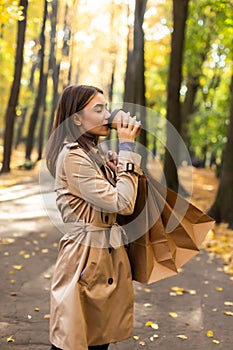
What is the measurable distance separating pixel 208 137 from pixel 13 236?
1467 cm

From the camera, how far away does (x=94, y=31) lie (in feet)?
116

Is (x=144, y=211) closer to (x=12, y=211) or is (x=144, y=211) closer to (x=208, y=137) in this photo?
(x=12, y=211)

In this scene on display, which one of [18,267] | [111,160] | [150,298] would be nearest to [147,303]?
[150,298]

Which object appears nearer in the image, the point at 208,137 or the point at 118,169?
the point at 118,169

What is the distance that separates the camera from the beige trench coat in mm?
2828

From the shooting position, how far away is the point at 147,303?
6.11m

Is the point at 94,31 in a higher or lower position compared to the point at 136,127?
higher

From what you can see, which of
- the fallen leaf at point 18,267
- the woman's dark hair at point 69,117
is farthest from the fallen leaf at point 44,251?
the woman's dark hair at point 69,117

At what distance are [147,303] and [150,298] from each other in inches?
8.5

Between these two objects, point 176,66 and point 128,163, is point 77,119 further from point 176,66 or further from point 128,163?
point 176,66

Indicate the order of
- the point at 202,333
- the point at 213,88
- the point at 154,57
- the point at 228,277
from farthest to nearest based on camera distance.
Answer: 1. the point at 213,88
2. the point at 154,57
3. the point at 228,277
4. the point at 202,333

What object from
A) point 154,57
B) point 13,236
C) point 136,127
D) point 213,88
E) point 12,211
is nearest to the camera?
point 136,127

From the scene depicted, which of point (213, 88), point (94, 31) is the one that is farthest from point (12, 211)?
point (94, 31)

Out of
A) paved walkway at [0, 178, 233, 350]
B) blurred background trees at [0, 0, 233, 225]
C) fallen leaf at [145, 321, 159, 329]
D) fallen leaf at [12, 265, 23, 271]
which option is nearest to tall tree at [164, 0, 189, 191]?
blurred background trees at [0, 0, 233, 225]
